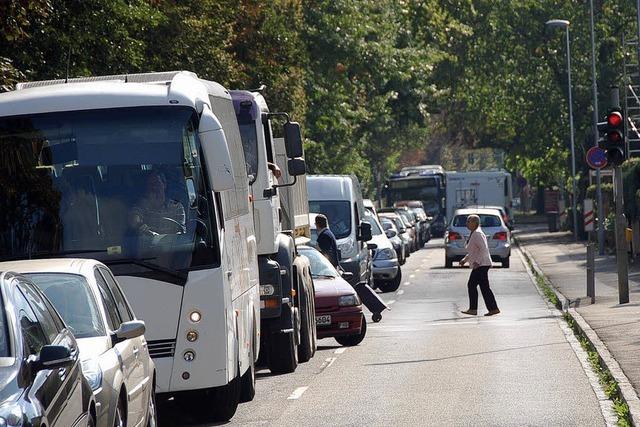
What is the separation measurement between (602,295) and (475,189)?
43.7 m

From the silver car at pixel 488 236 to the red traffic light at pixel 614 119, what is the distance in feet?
64.8

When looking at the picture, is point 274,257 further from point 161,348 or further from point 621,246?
point 621,246

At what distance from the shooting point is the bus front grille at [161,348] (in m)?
12.7

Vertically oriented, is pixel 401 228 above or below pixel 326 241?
below

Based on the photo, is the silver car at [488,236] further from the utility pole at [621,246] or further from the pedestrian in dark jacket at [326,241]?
the pedestrian in dark jacket at [326,241]

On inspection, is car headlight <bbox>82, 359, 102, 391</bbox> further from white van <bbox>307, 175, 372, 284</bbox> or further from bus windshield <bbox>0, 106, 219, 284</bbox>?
white van <bbox>307, 175, 372, 284</bbox>

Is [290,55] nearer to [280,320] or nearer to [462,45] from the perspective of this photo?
[280,320]

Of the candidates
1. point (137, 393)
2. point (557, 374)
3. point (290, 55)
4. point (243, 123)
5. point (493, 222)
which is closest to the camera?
point (137, 393)

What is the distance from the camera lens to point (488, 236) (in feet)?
151

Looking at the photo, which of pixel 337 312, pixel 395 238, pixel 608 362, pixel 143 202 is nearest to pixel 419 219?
pixel 395 238

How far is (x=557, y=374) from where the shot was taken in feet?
54.6

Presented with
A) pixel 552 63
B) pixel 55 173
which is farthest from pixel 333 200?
pixel 552 63

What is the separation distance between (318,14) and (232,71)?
52.8 ft

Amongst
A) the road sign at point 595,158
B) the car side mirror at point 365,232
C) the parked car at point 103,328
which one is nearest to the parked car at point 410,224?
the car side mirror at point 365,232
